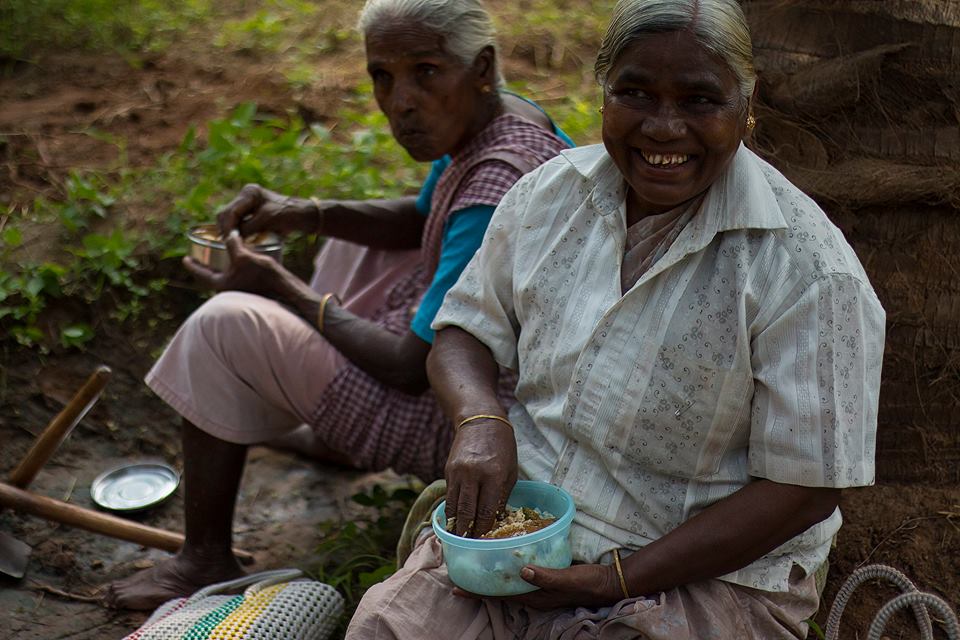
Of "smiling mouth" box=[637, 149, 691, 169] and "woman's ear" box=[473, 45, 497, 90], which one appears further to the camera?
"woman's ear" box=[473, 45, 497, 90]

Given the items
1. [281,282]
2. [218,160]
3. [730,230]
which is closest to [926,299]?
[730,230]

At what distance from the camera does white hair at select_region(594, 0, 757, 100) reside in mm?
1804

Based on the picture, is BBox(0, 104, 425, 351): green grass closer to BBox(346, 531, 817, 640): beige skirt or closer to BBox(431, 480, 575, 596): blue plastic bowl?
BBox(346, 531, 817, 640): beige skirt

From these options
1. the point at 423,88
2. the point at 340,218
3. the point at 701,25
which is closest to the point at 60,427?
the point at 340,218

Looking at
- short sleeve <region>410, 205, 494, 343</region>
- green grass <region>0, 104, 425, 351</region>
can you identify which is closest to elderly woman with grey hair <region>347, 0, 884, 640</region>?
short sleeve <region>410, 205, 494, 343</region>

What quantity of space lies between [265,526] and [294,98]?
254 cm

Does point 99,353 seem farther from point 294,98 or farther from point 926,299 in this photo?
point 926,299

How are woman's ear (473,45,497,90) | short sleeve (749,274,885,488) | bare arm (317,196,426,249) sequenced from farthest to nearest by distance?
bare arm (317,196,426,249) < woman's ear (473,45,497,90) < short sleeve (749,274,885,488)

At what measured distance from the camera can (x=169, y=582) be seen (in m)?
2.88

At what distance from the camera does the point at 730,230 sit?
190 cm

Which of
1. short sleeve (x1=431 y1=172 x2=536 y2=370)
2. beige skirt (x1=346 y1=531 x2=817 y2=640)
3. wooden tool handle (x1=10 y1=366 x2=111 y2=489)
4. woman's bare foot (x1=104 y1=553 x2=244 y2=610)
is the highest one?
short sleeve (x1=431 y1=172 x2=536 y2=370)

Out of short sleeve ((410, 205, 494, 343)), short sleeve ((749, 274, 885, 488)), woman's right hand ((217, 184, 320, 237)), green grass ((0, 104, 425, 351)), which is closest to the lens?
short sleeve ((749, 274, 885, 488))

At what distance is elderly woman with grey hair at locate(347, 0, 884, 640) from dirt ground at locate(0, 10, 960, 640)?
56 cm

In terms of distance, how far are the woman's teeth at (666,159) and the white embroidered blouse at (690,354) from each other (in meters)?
0.09
